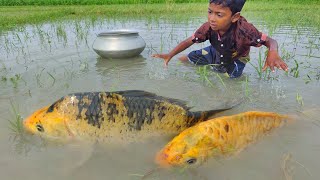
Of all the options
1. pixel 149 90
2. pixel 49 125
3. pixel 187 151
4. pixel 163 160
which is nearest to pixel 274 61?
pixel 149 90

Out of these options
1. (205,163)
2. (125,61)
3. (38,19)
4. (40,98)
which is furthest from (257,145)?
(38,19)

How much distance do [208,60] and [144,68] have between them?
1.07m

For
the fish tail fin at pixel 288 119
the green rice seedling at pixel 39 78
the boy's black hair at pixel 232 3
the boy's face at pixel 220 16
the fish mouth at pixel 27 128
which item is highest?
the boy's black hair at pixel 232 3

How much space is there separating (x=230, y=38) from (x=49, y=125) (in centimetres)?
279

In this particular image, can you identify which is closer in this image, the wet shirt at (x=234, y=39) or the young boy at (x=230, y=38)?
the young boy at (x=230, y=38)

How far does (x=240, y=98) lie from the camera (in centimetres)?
363

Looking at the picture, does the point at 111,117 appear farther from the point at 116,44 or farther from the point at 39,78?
the point at 116,44

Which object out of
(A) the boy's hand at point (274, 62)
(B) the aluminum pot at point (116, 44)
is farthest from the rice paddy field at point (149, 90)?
(A) the boy's hand at point (274, 62)

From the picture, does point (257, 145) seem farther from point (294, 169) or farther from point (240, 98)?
point (240, 98)

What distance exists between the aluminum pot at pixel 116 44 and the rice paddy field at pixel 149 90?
183 millimetres

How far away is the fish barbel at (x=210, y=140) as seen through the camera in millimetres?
2129

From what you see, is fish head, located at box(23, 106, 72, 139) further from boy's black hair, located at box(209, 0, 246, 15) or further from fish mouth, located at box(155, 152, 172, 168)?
boy's black hair, located at box(209, 0, 246, 15)

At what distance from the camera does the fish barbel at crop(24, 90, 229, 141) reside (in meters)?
2.52

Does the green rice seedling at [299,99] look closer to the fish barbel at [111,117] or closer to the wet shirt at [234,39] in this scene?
the wet shirt at [234,39]
